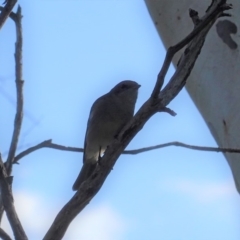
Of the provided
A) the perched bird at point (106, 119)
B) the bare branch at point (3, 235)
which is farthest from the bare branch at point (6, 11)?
the perched bird at point (106, 119)

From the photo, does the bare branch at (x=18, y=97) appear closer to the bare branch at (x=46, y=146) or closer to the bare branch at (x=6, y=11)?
the bare branch at (x=46, y=146)

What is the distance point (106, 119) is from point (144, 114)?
1.77m

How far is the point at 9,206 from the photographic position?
218 cm

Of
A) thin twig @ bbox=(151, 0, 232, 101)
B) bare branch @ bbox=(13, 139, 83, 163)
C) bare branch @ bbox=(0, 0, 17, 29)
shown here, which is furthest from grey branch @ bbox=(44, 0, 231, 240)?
bare branch @ bbox=(0, 0, 17, 29)

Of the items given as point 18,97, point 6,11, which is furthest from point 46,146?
point 6,11

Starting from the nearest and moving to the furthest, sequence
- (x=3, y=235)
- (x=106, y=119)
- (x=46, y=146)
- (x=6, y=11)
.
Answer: (x=3, y=235)
(x=6, y=11)
(x=46, y=146)
(x=106, y=119)

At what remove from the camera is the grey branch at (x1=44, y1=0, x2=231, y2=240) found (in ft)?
7.16

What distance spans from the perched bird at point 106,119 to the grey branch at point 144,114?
158 centimetres

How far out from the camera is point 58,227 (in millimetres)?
2109

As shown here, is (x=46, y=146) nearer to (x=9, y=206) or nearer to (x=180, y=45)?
(x=9, y=206)

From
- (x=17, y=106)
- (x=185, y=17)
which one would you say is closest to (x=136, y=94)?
(x=185, y=17)

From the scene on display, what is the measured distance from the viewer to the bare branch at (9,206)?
2.12 metres

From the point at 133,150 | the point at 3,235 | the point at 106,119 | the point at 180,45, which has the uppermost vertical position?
the point at 180,45

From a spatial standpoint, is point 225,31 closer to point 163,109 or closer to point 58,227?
point 163,109
